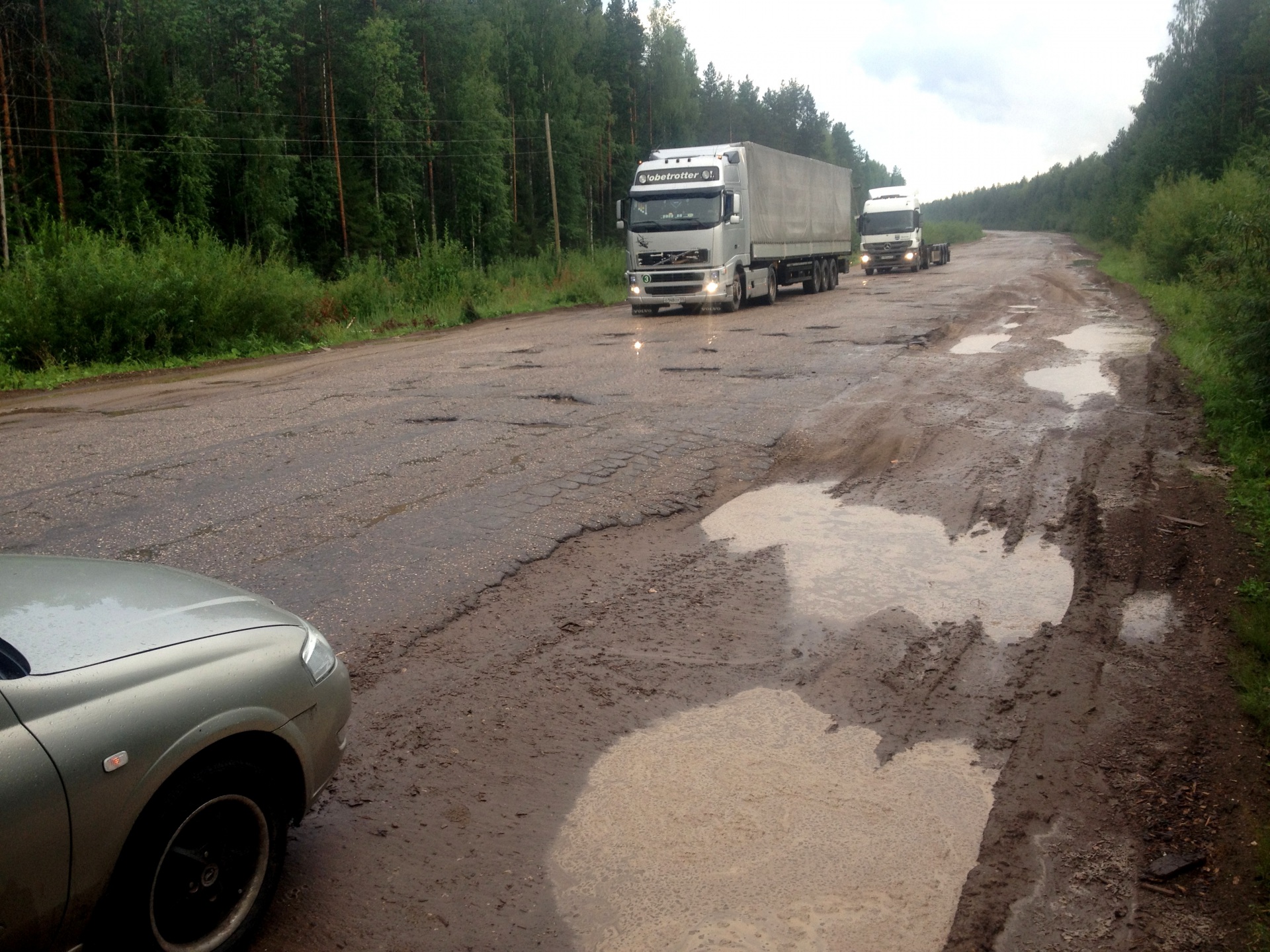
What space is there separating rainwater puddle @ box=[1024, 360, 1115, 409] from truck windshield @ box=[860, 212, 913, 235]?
2922 centimetres

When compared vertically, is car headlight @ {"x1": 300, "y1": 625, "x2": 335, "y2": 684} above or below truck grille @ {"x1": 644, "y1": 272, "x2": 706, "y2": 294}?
below

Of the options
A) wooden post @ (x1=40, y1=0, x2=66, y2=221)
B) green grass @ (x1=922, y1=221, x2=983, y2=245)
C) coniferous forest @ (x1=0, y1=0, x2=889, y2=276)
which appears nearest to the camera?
wooden post @ (x1=40, y1=0, x2=66, y2=221)

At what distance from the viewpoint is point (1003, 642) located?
552 centimetres

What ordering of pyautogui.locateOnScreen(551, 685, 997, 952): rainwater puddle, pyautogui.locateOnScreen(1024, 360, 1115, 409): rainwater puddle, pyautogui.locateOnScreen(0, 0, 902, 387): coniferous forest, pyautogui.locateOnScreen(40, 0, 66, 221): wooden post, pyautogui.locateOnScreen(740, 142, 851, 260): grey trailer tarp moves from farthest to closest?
pyautogui.locateOnScreen(40, 0, 66, 221): wooden post
pyautogui.locateOnScreen(740, 142, 851, 260): grey trailer tarp
pyautogui.locateOnScreen(0, 0, 902, 387): coniferous forest
pyautogui.locateOnScreen(1024, 360, 1115, 409): rainwater puddle
pyautogui.locateOnScreen(551, 685, 997, 952): rainwater puddle

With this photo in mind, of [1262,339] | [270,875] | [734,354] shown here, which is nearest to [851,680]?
[270,875]

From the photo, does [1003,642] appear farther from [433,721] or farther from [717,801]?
[433,721]

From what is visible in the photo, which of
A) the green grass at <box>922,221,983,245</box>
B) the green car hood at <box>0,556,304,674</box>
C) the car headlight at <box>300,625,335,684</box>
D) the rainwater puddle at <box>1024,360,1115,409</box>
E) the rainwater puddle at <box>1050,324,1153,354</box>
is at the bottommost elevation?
the car headlight at <box>300,625,335,684</box>

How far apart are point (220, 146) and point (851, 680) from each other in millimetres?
44778

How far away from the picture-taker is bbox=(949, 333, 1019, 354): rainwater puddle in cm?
1593

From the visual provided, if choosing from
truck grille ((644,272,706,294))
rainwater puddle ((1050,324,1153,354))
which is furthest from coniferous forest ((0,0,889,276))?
rainwater puddle ((1050,324,1153,354))

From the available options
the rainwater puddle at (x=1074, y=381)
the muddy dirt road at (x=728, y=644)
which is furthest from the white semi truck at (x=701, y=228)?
the muddy dirt road at (x=728, y=644)

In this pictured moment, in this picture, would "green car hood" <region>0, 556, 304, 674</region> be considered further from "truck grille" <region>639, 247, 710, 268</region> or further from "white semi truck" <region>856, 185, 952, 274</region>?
"white semi truck" <region>856, 185, 952, 274</region>

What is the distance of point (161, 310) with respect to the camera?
17891 mm

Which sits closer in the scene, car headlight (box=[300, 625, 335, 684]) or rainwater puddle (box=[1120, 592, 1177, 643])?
car headlight (box=[300, 625, 335, 684])
